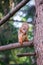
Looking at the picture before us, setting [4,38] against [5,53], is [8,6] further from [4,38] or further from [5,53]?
[5,53]

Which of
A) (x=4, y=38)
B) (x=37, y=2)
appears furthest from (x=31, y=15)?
(x=37, y=2)

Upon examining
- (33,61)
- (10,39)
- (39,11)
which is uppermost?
(39,11)

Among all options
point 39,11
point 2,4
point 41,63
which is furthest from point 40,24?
point 2,4

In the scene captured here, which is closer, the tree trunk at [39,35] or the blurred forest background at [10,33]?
the tree trunk at [39,35]

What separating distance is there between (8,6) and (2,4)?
126 mm

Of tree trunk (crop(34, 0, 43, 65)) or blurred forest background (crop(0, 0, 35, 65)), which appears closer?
tree trunk (crop(34, 0, 43, 65))

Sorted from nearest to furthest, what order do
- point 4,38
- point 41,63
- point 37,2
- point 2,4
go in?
point 41,63 < point 37,2 < point 2,4 < point 4,38

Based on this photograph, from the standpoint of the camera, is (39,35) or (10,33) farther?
(10,33)

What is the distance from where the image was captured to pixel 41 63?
3.45 metres

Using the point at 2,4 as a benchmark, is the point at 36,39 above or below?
below

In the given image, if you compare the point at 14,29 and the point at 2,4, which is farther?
Result: the point at 14,29

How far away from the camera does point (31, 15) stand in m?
6.18

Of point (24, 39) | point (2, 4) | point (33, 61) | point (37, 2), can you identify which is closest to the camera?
point (37, 2)

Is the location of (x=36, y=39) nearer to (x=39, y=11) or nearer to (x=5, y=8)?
(x=39, y=11)
